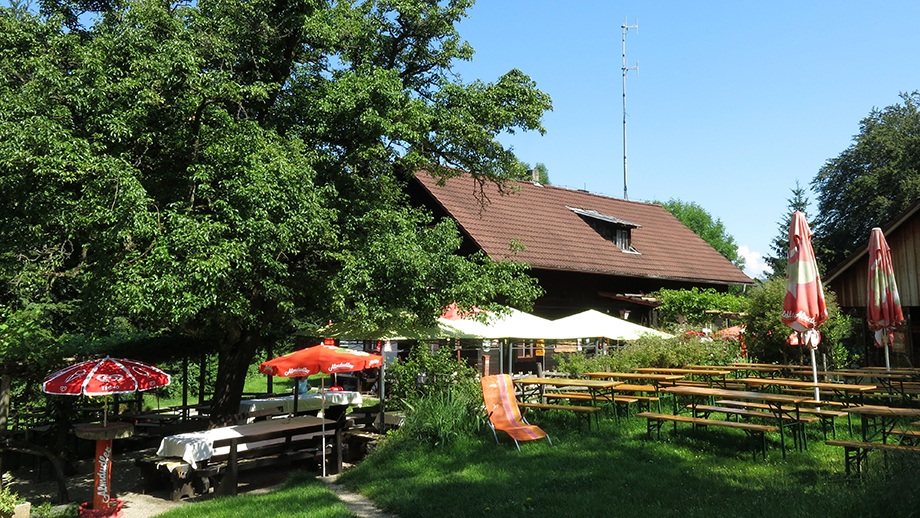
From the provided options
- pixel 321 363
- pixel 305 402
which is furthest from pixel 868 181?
pixel 321 363

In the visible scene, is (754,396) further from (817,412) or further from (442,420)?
(442,420)

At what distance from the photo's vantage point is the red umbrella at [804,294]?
416 inches

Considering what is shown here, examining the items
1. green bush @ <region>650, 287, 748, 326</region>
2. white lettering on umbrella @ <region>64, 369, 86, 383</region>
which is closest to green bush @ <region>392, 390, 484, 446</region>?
white lettering on umbrella @ <region>64, 369, 86, 383</region>

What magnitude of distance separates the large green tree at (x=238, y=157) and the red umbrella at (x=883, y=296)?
685cm

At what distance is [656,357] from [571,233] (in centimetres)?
1032

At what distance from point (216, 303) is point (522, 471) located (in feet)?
17.2

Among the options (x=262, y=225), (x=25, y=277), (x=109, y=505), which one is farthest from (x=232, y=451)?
(x=25, y=277)

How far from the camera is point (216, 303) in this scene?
34.0ft

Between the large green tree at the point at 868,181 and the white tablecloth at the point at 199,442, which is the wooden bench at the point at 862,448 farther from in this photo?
the large green tree at the point at 868,181

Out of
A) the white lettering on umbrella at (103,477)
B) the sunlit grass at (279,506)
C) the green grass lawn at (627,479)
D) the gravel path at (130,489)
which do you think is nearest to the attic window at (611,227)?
the green grass lawn at (627,479)

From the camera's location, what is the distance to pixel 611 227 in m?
28.7

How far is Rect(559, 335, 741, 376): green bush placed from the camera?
16.6m

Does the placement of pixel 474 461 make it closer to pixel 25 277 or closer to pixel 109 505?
pixel 109 505

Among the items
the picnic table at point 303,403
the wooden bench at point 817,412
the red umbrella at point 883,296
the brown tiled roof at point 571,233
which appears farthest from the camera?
the brown tiled roof at point 571,233
